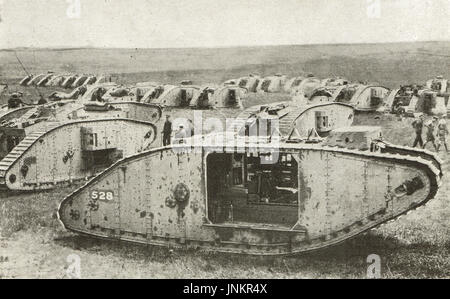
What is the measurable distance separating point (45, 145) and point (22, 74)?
5.14ft

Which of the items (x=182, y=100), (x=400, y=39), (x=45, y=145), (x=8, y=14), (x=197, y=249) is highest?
(x=8, y=14)

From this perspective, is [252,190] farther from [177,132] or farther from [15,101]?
[15,101]

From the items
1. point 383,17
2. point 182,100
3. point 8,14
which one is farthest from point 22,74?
point 383,17

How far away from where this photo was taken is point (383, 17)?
949 cm

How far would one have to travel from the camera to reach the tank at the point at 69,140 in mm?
10688

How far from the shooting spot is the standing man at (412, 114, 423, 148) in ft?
30.4

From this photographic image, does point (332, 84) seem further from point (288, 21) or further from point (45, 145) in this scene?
point (45, 145)

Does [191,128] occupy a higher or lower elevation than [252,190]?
higher

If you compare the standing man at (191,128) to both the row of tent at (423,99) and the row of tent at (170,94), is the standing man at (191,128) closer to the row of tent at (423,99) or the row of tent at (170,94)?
the row of tent at (170,94)

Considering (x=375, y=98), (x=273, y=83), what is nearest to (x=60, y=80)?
(x=273, y=83)

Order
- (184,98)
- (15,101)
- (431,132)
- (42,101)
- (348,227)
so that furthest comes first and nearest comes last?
1. (42,101)
2. (15,101)
3. (184,98)
4. (431,132)
5. (348,227)

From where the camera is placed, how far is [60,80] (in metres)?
11.6

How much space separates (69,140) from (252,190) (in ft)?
12.2

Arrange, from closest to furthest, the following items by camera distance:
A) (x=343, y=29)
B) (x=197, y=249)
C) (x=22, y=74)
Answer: (x=197, y=249), (x=343, y=29), (x=22, y=74)
